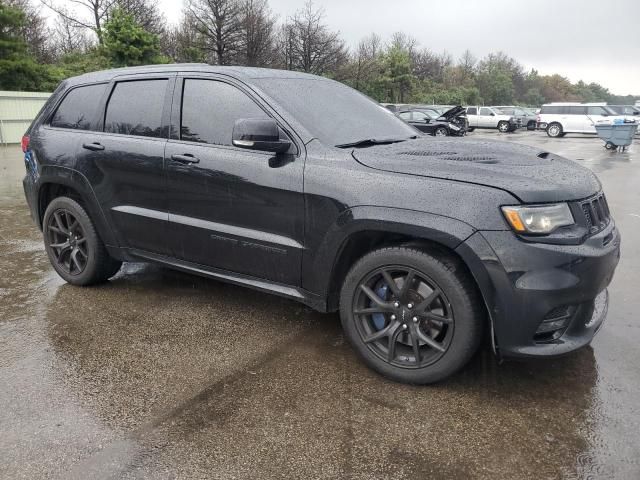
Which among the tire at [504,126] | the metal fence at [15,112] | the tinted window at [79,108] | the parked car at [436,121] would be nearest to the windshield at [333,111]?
the tinted window at [79,108]

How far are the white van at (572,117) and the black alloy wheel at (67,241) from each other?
28068 millimetres

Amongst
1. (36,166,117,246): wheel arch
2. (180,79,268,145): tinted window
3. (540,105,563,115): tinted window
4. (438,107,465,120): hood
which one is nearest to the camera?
(180,79,268,145): tinted window

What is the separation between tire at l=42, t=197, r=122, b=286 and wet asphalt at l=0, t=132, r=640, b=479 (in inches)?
13.6

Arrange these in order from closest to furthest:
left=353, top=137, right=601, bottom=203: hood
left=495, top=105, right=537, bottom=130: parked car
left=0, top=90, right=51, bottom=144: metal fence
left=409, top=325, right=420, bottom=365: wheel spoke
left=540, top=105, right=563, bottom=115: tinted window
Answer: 1. left=353, top=137, right=601, bottom=203: hood
2. left=409, top=325, right=420, bottom=365: wheel spoke
3. left=0, top=90, right=51, bottom=144: metal fence
4. left=540, top=105, right=563, bottom=115: tinted window
5. left=495, top=105, right=537, bottom=130: parked car

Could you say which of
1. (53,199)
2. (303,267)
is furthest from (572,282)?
(53,199)

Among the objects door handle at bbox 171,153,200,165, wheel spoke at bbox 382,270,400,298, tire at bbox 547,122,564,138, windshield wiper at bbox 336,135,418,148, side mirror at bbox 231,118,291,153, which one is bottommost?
tire at bbox 547,122,564,138

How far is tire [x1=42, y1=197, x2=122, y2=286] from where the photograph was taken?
175 inches

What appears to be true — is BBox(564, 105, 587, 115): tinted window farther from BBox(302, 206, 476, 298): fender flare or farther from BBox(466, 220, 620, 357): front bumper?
BBox(302, 206, 476, 298): fender flare

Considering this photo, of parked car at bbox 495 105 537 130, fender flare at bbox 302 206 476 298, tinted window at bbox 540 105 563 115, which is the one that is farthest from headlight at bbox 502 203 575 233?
parked car at bbox 495 105 537 130

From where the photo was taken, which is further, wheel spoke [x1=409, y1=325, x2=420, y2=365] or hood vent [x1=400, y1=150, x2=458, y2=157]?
hood vent [x1=400, y1=150, x2=458, y2=157]

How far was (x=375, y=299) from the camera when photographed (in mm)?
3070

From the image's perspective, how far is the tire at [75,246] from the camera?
445cm

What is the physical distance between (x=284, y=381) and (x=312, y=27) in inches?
1405

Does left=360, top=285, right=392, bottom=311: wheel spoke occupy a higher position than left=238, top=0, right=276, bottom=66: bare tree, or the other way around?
left=238, top=0, right=276, bottom=66: bare tree
